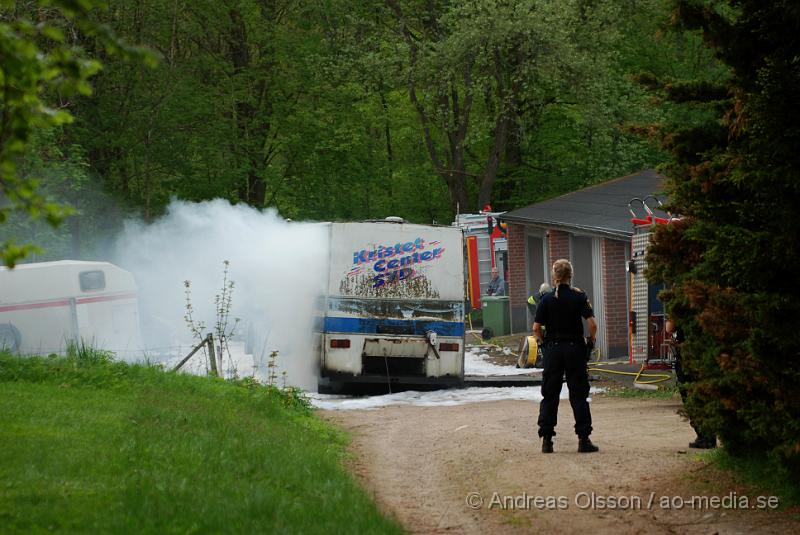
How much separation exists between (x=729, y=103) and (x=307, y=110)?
35767 mm

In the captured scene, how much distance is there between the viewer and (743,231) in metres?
8.27

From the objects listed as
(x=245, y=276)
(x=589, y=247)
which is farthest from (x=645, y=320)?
(x=589, y=247)

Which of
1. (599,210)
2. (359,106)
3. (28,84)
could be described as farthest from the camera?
(359,106)

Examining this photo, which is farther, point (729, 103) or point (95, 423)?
point (95, 423)

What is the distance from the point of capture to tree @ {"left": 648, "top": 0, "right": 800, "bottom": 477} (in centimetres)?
797

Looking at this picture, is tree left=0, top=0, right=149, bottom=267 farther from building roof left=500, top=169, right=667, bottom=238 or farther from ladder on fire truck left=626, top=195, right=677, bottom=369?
building roof left=500, top=169, right=667, bottom=238

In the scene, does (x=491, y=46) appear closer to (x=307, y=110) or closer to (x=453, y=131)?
(x=453, y=131)

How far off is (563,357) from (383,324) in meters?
8.67

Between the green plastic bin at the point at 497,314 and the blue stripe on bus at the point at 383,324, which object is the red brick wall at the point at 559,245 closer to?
the green plastic bin at the point at 497,314

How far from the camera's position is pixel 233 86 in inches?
1711

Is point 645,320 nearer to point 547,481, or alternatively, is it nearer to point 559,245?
point 559,245

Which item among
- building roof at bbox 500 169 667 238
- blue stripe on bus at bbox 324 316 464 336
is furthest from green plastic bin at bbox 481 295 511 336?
blue stripe on bus at bbox 324 316 464 336

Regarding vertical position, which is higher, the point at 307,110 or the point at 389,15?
the point at 389,15

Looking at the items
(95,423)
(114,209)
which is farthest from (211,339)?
(114,209)
